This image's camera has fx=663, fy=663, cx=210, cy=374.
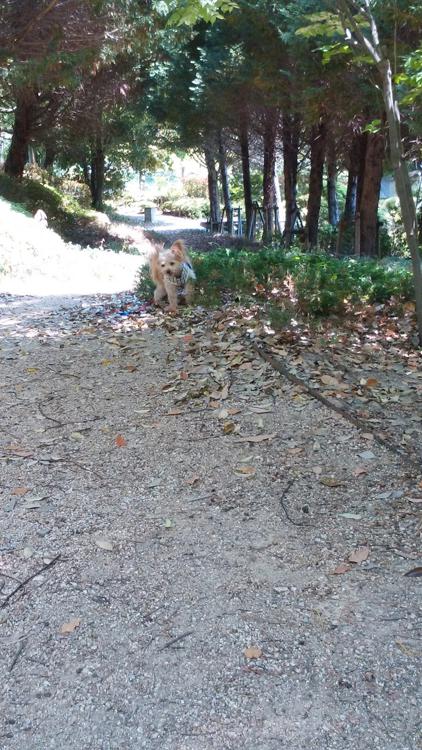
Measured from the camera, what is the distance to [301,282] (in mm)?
7008

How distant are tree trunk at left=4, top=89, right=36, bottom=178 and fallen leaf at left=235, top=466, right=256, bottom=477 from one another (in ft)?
65.8

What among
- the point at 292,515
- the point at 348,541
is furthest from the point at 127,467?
the point at 348,541

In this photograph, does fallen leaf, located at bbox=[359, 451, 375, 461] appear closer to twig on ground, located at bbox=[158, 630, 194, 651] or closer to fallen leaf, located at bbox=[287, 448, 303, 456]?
fallen leaf, located at bbox=[287, 448, 303, 456]

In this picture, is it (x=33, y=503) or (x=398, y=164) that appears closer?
(x=398, y=164)

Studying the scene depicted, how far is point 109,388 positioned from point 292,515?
2530 mm

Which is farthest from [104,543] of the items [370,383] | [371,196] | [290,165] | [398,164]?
[290,165]

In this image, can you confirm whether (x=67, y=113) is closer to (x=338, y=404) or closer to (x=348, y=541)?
(x=338, y=404)

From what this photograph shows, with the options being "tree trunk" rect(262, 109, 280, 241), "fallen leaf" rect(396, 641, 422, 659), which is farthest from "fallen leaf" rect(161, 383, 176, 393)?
"tree trunk" rect(262, 109, 280, 241)

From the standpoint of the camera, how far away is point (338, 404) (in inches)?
191

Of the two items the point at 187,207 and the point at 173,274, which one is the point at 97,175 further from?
the point at 173,274

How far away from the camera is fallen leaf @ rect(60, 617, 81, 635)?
2747 millimetres

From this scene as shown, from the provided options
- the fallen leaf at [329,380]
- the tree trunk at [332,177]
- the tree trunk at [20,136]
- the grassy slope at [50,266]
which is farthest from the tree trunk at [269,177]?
the fallen leaf at [329,380]

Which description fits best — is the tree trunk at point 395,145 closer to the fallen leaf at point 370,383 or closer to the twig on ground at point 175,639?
the fallen leaf at point 370,383

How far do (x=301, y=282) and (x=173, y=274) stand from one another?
167 centimetres
